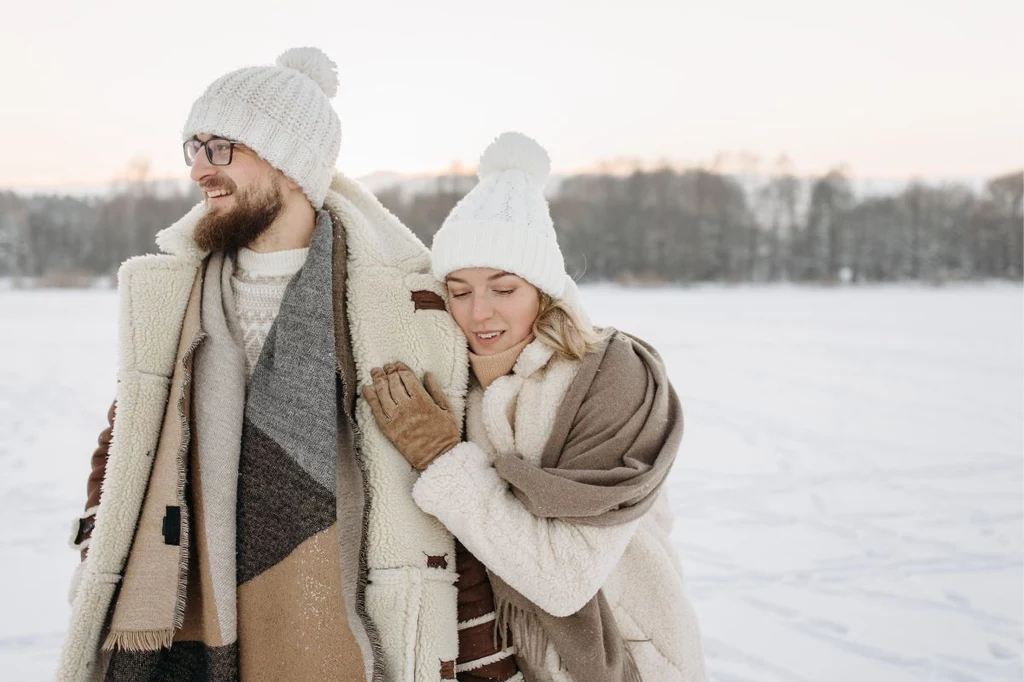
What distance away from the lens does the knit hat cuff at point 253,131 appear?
1863mm

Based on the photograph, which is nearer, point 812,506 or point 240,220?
point 240,220

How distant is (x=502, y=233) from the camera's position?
1.75 m

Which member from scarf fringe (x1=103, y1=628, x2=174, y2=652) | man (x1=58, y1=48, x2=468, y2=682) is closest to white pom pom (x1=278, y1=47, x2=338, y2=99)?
man (x1=58, y1=48, x2=468, y2=682)

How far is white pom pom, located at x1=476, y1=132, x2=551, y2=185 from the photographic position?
1.88 metres

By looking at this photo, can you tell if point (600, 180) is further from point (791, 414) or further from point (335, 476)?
point (335, 476)

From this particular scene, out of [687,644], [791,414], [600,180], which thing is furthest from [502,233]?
[600,180]

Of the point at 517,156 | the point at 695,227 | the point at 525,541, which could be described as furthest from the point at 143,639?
the point at 695,227

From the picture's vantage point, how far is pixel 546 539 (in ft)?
5.08

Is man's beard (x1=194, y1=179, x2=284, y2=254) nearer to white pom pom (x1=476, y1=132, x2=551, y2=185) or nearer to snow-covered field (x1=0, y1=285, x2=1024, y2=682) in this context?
white pom pom (x1=476, y1=132, x2=551, y2=185)

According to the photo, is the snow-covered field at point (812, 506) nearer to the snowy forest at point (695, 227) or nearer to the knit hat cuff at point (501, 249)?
the knit hat cuff at point (501, 249)

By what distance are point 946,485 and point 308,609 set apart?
5370mm

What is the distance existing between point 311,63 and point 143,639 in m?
1.51

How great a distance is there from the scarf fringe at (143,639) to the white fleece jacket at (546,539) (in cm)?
60

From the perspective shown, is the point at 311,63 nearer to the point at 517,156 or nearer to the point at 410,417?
the point at 517,156
